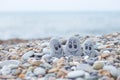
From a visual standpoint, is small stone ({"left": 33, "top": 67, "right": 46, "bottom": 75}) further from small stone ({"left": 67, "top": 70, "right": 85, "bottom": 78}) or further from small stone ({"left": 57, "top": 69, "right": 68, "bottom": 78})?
small stone ({"left": 67, "top": 70, "right": 85, "bottom": 78})

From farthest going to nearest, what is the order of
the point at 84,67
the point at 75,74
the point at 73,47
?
the point at 73,47
the point at 84,67
the point at 75,74

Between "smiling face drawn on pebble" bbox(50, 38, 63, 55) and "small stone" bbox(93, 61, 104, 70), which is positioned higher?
"smiling face drawn on pebble" bbox(50, 38, 63, 55)

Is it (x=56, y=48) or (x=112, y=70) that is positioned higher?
(x=56, y=48)

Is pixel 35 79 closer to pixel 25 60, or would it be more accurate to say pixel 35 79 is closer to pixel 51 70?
pixel 51 70

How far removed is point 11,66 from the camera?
5.88 m

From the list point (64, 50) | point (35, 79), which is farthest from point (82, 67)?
point (64, 50)

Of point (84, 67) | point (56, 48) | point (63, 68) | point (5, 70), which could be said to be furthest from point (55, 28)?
point (84, 67)

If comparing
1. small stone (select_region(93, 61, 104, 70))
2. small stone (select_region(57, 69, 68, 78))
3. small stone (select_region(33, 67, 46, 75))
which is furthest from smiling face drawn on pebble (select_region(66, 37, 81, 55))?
small stone (select_region(57, 69, 68, 78))

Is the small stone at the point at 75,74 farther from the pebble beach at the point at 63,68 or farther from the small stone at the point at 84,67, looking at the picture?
the small stone at the point at 84,67

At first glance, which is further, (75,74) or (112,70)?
(112,70)

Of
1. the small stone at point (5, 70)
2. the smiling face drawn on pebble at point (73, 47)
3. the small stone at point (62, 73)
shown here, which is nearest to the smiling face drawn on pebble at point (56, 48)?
→ the smiling face drawn on pebble at point (73, 47)

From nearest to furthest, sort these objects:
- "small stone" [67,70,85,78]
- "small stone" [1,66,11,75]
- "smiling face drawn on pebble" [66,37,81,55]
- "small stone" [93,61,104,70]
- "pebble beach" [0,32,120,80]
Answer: "small stone" [67,70,85,78] < "pebble beach" [0,32,120,80] < "small stone" [93,61,104,70] < "small stone" [1,66,11,75] < "smiling face drawn on pebble" [66,37,81,55]

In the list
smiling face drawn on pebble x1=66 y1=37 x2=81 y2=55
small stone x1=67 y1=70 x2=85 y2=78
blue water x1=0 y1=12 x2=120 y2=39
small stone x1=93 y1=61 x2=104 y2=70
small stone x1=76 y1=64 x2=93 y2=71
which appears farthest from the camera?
blue water x1=0 y1=12 x2=120 y2=39

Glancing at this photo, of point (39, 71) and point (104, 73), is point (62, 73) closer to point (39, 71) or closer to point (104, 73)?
point (39, 71)
